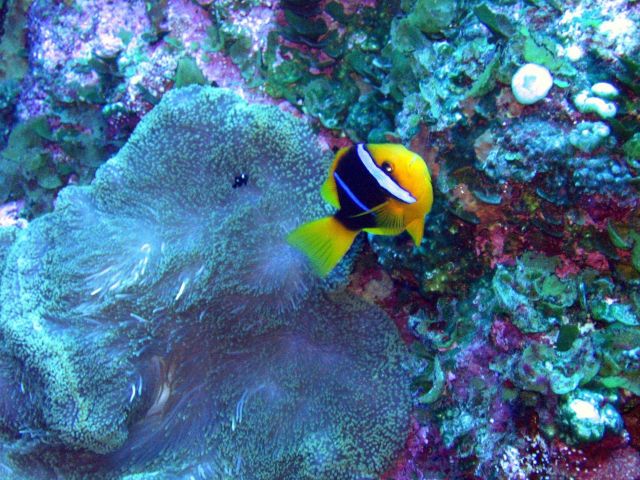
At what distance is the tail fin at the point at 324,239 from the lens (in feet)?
6.07

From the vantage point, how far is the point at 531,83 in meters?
1.83

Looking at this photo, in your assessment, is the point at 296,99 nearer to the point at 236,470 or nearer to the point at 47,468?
the point at 236,470

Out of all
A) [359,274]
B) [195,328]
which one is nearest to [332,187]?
[359,274]

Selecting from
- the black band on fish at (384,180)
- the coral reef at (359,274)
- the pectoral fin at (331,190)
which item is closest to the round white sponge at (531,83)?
the coral reef at (359,274)

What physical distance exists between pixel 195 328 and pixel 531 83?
185 centimetres

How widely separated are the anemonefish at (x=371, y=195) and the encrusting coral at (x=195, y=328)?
543mm

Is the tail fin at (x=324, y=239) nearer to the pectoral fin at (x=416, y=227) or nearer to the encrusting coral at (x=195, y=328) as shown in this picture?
the pectoral fin at (x=416, y=227)

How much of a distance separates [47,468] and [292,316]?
54.7 inches

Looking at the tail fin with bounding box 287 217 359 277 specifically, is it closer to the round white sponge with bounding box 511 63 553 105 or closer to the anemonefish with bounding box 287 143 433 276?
the anemonefish with bounding box 287 143 433 276

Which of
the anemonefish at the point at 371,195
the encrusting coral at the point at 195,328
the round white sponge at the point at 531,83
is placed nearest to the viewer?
the anemonefish at the point at 371,195

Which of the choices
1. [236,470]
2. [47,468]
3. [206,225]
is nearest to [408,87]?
[206,225]

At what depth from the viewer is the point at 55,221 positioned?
254 centimetres

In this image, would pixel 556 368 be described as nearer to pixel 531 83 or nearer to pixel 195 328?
pixel 531 83

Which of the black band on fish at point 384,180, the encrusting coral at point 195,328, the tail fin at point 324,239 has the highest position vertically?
the black band on fish at point 384,180
